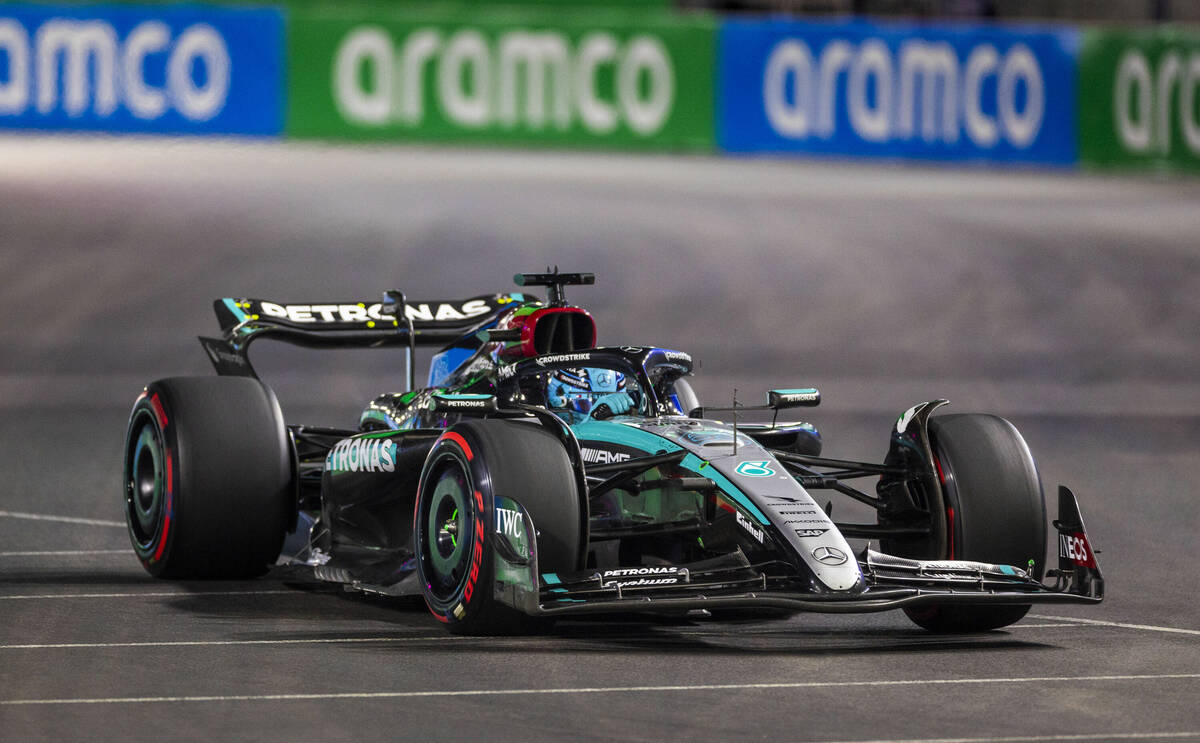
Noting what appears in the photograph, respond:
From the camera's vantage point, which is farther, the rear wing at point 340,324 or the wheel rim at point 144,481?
the rear wing at point 340,324

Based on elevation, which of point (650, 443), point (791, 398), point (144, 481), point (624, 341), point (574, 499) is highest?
point (791, 398)

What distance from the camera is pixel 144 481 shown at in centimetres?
1098

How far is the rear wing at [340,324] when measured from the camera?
11742mm

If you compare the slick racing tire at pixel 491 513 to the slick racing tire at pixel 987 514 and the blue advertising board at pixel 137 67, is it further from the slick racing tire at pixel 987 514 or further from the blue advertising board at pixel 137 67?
the blue advertising board at pixel 137 67

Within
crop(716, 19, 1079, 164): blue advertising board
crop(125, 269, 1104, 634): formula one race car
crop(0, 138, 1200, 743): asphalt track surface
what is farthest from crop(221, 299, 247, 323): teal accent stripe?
crop(716, 19, 1079, 164): blue advertising board

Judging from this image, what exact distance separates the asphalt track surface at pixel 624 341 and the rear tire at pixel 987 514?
138 mm

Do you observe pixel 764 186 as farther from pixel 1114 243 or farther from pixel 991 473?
pixel 991 473

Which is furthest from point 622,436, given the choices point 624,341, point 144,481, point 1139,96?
point 1139,96

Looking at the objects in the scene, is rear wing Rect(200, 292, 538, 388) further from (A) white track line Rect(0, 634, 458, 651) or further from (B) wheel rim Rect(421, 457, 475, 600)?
(A) white track line Rect(0, 634, 458, 651)

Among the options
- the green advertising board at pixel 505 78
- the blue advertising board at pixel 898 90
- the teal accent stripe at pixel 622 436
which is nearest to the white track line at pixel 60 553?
the teal accent stripe at pixel 622 436

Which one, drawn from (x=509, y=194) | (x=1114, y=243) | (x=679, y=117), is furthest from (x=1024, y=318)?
(x=679, y=117)

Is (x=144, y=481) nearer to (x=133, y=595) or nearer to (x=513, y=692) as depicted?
(x=133, y=595)

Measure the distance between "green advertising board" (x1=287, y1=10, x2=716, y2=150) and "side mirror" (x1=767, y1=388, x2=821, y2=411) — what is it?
2296cm

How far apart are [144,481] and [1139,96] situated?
25.9 m
